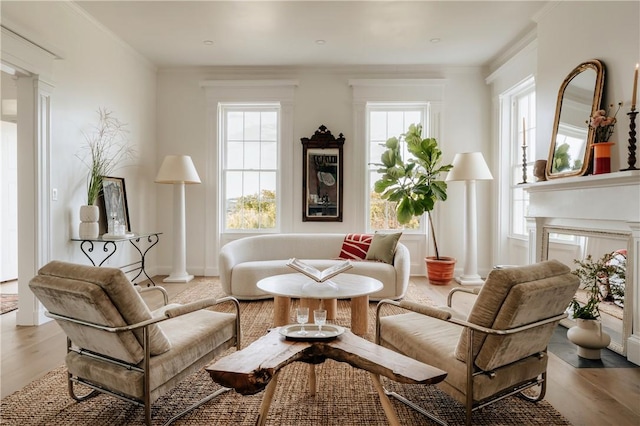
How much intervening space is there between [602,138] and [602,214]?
0.58 meters

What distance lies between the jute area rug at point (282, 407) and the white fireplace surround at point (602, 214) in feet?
3.79

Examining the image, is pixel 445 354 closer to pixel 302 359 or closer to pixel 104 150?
pixel 302 359

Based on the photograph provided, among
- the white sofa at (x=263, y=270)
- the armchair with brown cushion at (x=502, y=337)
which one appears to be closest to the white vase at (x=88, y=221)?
the white sofa at (x=263, y=270)

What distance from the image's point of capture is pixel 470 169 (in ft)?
16.6

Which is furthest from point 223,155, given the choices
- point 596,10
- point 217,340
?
point 596,10

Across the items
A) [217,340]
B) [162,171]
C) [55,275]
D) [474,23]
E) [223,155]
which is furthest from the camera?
[223,155]

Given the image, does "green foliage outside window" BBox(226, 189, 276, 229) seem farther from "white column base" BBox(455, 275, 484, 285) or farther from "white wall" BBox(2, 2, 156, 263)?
"white column base" BBox(455, 275, 484, 285)

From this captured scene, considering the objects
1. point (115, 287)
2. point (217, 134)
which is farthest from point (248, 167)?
point (115, 287)

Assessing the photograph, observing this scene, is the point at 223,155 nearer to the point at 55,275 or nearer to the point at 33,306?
the point at 33,306

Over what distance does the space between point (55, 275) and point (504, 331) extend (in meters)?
2.06

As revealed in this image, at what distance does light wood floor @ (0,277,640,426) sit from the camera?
2.10m

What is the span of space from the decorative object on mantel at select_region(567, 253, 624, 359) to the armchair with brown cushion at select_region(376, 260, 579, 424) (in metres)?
0.97

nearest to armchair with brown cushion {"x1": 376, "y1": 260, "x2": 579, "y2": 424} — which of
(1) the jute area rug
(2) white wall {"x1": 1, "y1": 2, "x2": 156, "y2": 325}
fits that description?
(1) the jute area rug

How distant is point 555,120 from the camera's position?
3.72 meters
